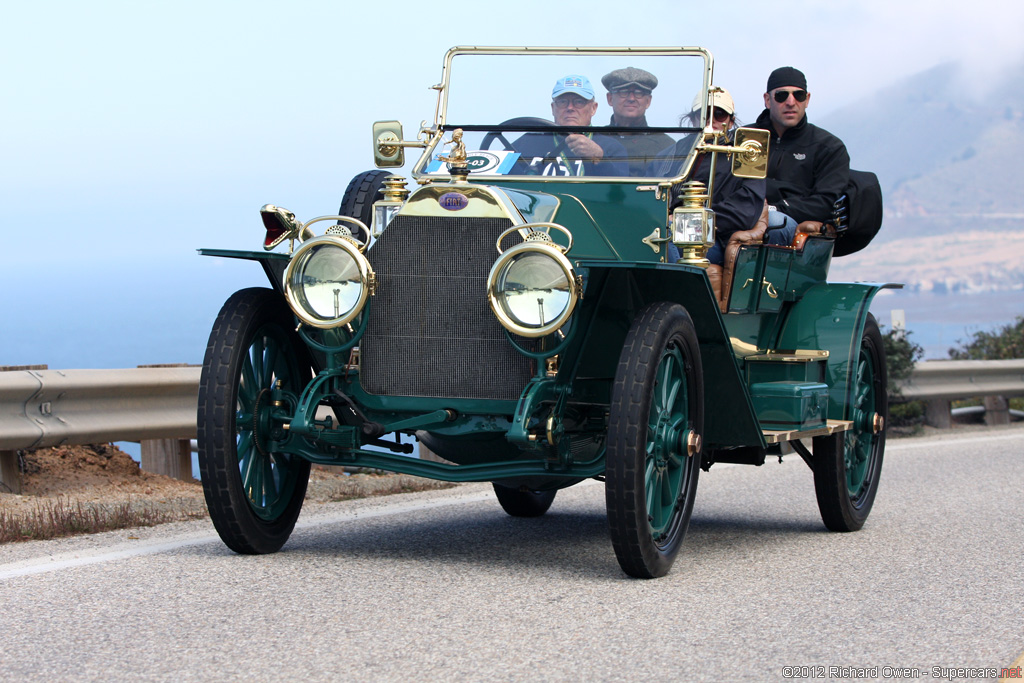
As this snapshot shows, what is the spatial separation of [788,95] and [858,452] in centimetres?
205

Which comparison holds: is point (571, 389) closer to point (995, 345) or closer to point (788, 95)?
point (788, 95)

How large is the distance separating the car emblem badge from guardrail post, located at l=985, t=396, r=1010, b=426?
33.4 feet

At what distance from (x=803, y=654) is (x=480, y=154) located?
3433 mm

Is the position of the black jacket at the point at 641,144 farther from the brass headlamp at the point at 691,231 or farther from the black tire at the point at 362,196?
the black tire at the point at 362,196

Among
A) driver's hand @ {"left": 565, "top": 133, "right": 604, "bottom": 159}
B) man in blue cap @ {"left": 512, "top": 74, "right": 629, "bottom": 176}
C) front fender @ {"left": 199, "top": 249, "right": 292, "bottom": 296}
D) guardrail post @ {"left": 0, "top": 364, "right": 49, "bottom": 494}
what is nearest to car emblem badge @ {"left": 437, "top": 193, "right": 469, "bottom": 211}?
front fender @ {"left": 199, "top": 249, "right": 292, "bottom": 296}

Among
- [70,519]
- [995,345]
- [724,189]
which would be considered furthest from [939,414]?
[70,519]

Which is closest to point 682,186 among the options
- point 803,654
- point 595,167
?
point 595,167

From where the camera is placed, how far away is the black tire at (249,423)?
5172 millimetres

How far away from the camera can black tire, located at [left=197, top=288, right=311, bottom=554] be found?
5.17 m

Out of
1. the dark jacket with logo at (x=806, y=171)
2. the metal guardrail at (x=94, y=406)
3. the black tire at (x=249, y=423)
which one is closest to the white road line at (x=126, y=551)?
the black tire at (x=249, y=423)

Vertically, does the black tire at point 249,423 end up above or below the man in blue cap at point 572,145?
below

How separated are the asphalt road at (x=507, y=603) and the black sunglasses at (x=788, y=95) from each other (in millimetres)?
2431

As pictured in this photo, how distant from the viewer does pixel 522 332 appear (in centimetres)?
498

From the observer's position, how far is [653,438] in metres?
5.14
